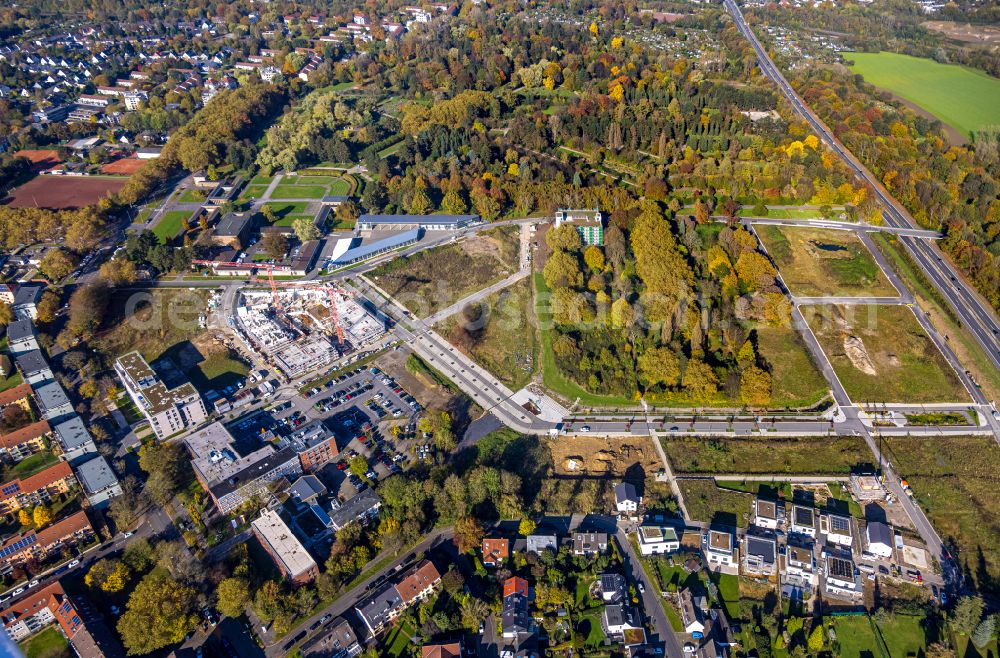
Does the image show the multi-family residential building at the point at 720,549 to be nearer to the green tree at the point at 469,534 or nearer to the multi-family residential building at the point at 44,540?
the green tree at the point at 469,534

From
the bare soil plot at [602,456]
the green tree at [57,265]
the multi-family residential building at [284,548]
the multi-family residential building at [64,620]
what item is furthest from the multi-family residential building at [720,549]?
the green tree at [57,265]

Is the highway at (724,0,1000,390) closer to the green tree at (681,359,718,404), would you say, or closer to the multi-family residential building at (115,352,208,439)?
the green tree at (681,359,718,404)

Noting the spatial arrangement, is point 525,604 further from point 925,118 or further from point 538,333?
point 925,118

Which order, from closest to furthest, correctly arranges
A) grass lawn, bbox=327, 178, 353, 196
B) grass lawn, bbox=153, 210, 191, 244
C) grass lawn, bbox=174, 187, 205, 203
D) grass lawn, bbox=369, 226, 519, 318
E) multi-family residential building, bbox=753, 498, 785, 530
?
multi-family residential building, bbox=753, 498, 785, 530
grass lawn, bbox=369, 226, 519, 318
grass lawn, bbox=153, 210, 191, 244
grass lawn, bbox=174, 187, 205, 203
grass lawn, bbox=327, 178, 353, 196

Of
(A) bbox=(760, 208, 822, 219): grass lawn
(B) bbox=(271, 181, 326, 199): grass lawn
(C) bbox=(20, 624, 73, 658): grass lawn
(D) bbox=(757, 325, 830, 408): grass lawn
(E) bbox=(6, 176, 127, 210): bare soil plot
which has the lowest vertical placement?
(C) bbox=(20, 624, 73, 658): grass lawn

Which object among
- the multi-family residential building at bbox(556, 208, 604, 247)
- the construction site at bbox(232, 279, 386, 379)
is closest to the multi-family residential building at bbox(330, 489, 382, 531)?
the construction site at bbox(232, 279, 386, 379)

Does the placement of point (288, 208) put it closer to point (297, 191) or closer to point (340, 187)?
point (297, 191)

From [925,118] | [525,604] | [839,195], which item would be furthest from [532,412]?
[925,118]

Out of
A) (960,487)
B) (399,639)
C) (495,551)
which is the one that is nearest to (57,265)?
(399,639)
